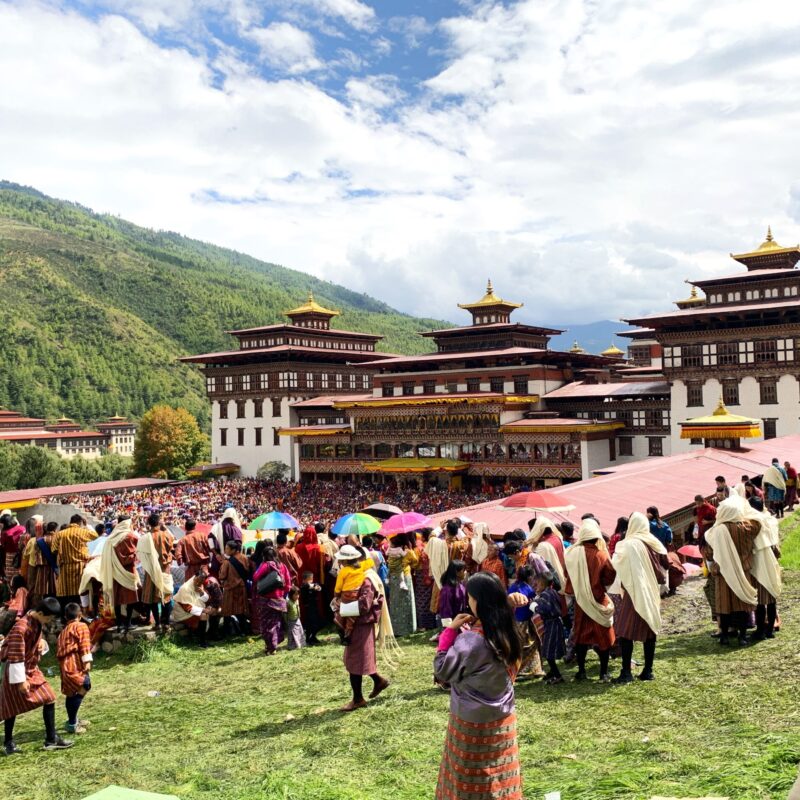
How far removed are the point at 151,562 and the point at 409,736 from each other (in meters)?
6.07

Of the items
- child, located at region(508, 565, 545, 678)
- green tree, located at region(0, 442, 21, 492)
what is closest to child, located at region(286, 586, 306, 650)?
child, located at region(508, 565, 545, 678)

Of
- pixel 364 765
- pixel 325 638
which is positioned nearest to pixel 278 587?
pixel 325 638

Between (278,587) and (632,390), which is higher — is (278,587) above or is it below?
below

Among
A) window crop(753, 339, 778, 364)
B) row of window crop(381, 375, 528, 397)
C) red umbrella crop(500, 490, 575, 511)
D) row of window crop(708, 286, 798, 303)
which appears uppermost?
row of window crop(708, 286, 798, 303)

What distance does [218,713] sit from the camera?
8.42 m

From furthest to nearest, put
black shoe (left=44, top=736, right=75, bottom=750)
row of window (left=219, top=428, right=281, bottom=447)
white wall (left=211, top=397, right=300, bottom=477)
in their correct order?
row of window (left=219, top=428, right=281, bottom=447) < white wall (left=211, top=397, right=300, bottom=477) < black shoe (left=44, top=736, right=75, bottom=750)

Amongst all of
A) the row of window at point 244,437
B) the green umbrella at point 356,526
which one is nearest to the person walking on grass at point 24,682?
the green umbrella at point 356,526

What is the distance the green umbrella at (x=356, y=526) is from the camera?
12.9 meters

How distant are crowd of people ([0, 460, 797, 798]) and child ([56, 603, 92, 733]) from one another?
0.02m

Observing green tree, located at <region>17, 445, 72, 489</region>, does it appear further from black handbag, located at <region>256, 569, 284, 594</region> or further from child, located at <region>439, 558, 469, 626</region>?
child, located at <region>439, 558, 469, 626</region>

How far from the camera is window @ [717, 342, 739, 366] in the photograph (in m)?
39.2

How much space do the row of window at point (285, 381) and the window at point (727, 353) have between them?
2942cm

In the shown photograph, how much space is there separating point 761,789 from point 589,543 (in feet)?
10.9

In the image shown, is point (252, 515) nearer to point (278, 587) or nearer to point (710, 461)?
point (710, 461)
